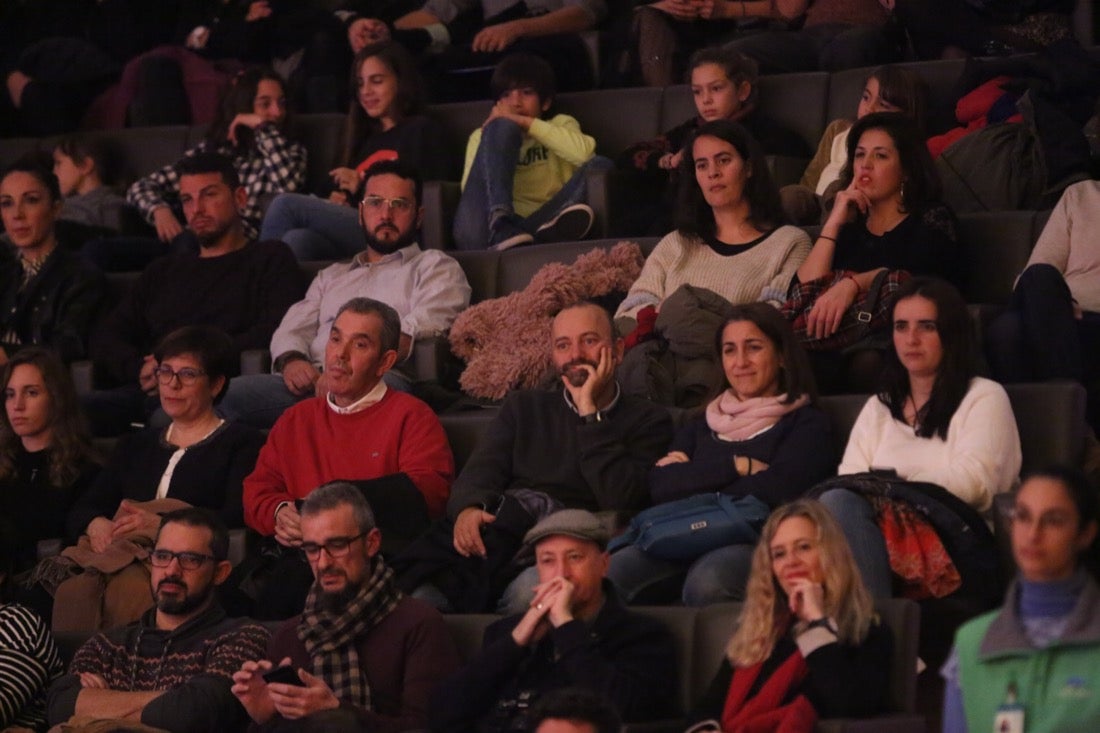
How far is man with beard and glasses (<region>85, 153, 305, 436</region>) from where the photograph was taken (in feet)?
20.6

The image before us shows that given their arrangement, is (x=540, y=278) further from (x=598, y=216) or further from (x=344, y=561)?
(x=344, y=561)

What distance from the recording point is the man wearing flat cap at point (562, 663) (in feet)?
13.4

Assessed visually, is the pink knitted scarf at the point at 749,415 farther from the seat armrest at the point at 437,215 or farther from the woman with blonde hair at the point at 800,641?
the seat armrest at the point at 437,215

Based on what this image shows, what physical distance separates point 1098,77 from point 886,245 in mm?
1056

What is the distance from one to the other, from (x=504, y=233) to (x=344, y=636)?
91.7 inches

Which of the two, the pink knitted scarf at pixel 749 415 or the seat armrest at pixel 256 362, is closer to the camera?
the pink knitted scarf at pixel 749 415

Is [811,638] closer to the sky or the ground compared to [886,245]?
closer to the ground

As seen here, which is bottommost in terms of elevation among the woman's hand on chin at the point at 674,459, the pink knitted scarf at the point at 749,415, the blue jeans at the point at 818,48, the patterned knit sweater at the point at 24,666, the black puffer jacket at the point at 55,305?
the patterned knit sweater at the point at 24,666

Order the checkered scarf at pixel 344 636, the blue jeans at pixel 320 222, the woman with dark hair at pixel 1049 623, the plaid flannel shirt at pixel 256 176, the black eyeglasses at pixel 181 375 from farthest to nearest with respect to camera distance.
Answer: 1. the plaid flannel shirt at pixel 256 176
2. the blue jeans at pixel 320 222
3. the black eyeglasses at pixel 181 375
4. the checkered scarf at pixel 344 636
5. the woman with dark hair at pixel 1049 623

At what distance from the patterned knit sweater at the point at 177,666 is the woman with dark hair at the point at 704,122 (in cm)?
221

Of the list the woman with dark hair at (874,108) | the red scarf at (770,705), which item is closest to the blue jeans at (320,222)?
the woman with dark hair at (874,108)

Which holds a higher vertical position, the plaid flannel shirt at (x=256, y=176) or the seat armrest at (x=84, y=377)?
the plaid flannel shirt at (x=256, y=176)

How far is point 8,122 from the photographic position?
8539 mm

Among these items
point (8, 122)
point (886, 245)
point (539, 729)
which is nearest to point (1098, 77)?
point (886, 245)
